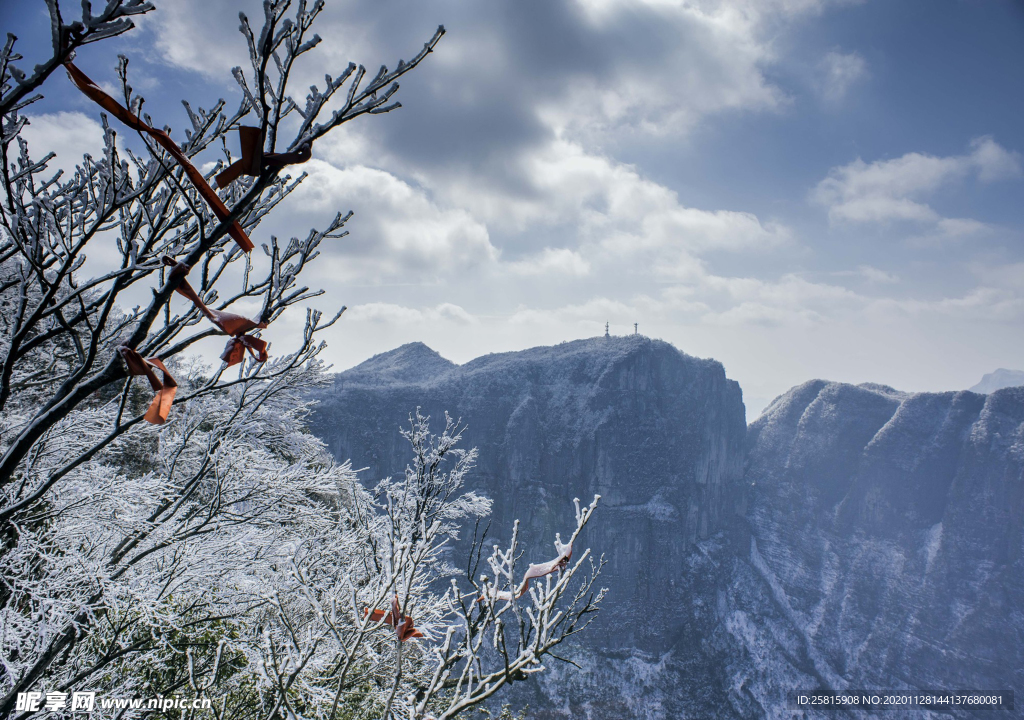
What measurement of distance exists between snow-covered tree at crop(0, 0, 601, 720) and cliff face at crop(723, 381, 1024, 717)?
1831 inches

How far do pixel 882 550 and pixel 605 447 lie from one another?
34.3 metres

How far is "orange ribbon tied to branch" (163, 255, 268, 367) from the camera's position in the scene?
1.96 m

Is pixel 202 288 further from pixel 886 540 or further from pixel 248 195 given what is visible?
pixel 886 540

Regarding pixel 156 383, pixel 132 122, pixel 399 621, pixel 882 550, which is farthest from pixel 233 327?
pixel 882 550

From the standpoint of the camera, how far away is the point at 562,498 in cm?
5056

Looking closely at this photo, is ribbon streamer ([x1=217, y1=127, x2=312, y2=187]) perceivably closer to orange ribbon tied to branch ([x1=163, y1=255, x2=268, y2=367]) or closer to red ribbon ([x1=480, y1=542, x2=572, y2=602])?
orange ribbon tied to branch ([x1=163, y1=255, x2=268, y2=367])

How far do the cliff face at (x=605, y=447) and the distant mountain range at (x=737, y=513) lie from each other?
0.23 meters

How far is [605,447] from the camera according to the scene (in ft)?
170

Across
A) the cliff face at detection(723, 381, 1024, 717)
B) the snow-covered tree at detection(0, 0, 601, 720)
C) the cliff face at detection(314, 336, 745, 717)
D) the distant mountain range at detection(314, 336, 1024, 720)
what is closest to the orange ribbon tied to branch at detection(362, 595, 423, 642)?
the snow-covered tree at detection(0, 0, 601, 720)

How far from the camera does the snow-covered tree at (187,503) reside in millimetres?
2242

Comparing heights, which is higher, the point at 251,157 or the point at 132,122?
the point at 132,122

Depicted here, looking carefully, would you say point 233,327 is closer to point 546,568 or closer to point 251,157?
point 251,157

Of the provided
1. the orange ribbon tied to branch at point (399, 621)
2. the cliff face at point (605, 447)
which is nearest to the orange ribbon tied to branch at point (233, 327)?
the orange ribbon tied to branch at point (399, 621)

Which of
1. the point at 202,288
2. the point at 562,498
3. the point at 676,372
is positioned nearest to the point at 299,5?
the point at 202,288
